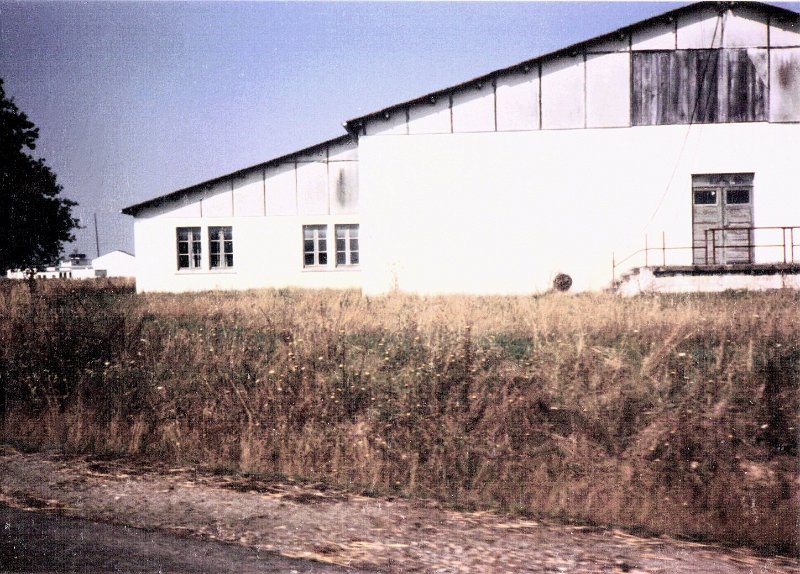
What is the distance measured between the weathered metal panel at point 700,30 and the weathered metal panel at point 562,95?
3.01 metres

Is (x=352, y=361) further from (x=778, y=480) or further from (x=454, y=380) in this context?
(x=778, y=480)

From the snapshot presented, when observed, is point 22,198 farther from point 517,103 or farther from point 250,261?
point 517,103

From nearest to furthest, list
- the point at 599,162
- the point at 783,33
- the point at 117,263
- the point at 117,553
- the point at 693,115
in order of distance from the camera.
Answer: the point at 117,553 < the point at 783,33 < the point at 693,115 < the point at 599,162 < the point at 117,263

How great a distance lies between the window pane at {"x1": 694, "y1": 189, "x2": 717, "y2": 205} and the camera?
65.3 ft

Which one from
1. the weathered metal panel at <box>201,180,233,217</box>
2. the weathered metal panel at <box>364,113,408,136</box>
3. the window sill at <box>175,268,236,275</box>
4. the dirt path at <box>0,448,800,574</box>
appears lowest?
the dirt path at <box>0,448,800,574</box>

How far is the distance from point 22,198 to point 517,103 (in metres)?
18.7

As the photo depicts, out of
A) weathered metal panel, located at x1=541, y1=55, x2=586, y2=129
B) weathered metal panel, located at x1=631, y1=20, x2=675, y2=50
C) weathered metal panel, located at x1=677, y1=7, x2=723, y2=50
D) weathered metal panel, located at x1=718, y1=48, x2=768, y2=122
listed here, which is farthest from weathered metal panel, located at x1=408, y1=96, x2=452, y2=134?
weathered metal panel, located at x1=718, y1=48, x2=768, y2=122

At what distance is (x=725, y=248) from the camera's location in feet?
64.9

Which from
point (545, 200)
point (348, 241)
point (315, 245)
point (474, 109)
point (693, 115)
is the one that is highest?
point (474, 109)

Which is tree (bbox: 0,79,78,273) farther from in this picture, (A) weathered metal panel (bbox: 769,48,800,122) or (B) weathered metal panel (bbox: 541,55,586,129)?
(A) weathered metal panel (bbox: 769,48,800,122)

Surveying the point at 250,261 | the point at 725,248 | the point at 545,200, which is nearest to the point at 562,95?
the point at 545,200

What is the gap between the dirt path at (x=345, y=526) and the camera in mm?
3516

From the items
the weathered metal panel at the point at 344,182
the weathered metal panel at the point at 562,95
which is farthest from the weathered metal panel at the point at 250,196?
the weathered metal panel at the point at 562,95

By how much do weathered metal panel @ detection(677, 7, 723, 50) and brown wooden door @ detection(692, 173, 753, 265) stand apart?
3.80 meters
